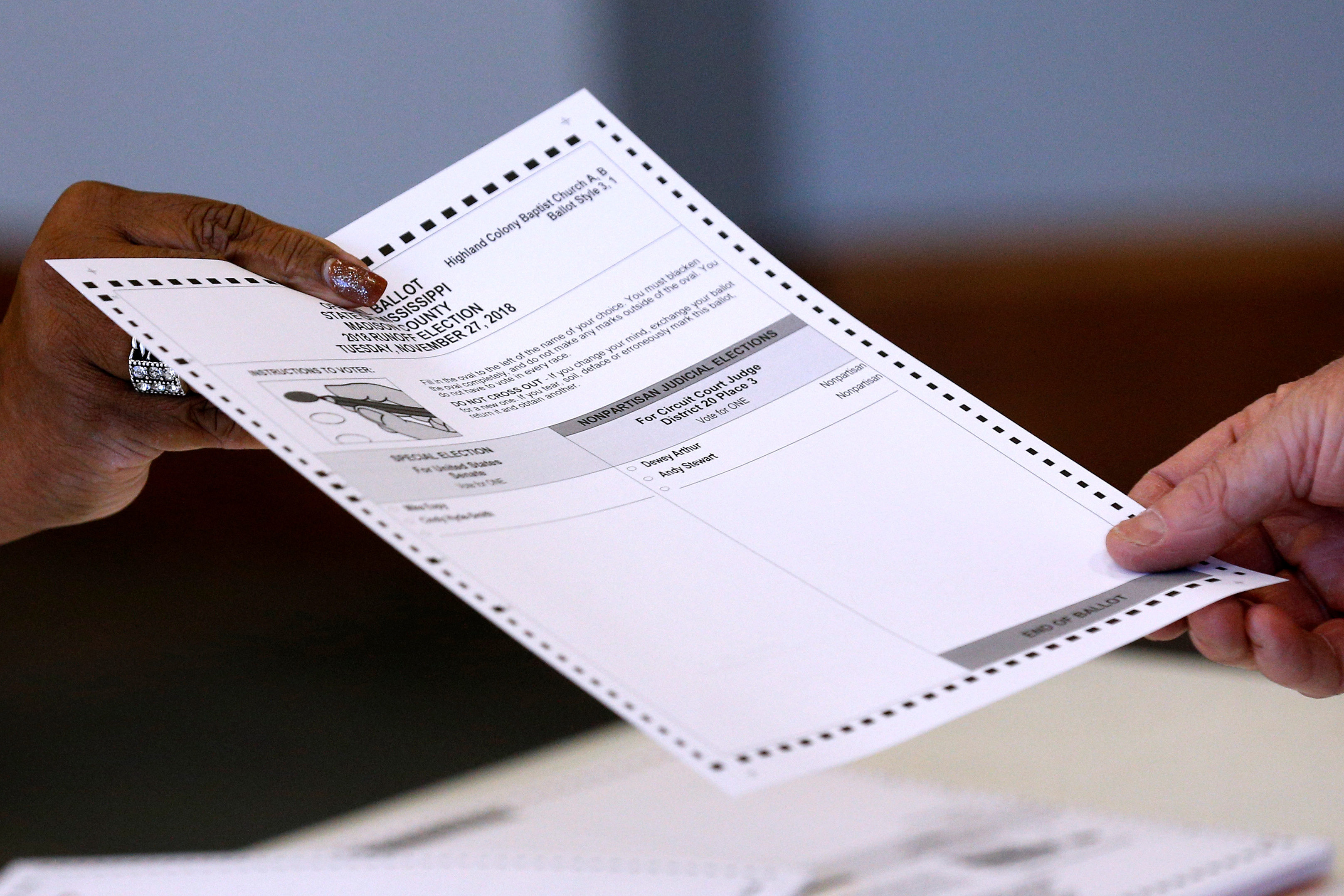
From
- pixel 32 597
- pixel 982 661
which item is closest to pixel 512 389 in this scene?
pixel 982 661

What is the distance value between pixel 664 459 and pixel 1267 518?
0.39 m

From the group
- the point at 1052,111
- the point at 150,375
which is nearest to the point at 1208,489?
the point at 150,375

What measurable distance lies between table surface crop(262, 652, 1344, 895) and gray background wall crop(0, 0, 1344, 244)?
3.71 ft

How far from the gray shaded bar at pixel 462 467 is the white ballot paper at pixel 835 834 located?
0.33 meters

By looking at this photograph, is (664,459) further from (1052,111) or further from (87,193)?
(1052,111)

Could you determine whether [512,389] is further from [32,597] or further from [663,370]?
[32,597]

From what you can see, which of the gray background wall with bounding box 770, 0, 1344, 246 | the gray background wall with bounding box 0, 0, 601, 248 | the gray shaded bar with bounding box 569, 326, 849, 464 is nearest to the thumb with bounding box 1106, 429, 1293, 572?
the gray shaded bar with bounding box 569, 326, 849, 464

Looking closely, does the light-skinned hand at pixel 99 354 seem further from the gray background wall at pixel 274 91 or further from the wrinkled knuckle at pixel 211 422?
the gray background wall at pixel 274 91

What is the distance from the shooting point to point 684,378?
658mm

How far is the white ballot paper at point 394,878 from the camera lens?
29.3 inches

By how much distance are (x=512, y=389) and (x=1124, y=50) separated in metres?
1.73

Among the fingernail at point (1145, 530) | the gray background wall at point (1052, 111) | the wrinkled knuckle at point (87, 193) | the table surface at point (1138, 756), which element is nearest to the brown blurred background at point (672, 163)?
the gray background wall at point (1052, 111)

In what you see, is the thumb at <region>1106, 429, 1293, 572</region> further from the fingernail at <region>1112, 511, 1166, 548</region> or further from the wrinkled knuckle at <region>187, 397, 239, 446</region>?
the wrinkled knuckle at <region>187, 397, 239, 446</region>

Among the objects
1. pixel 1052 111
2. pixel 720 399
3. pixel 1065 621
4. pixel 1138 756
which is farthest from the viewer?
pixel 1052 111
